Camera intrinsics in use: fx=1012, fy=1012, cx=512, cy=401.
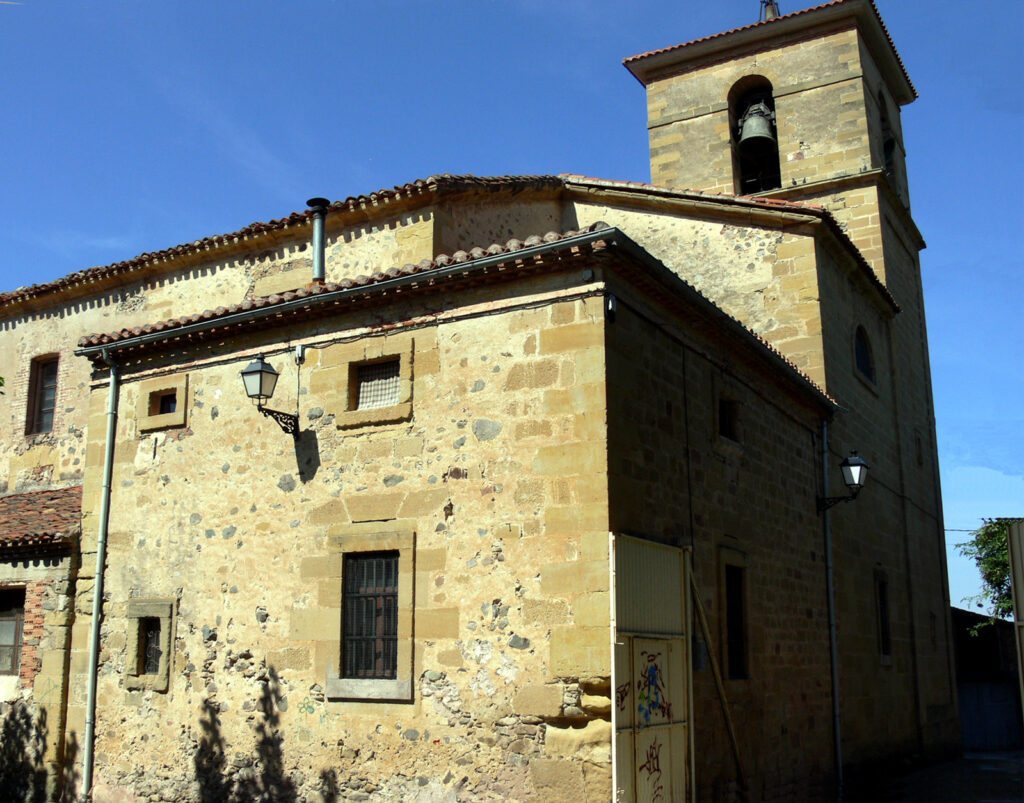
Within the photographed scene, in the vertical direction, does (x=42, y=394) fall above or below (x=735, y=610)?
above

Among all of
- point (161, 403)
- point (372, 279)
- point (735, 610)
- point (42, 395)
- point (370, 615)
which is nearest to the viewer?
point (370, 615)

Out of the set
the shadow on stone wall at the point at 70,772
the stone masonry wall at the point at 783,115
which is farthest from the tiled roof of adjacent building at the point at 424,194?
the shadow on stone wall at the point at 70,772

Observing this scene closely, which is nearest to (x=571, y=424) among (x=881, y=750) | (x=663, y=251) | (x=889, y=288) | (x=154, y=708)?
(x=154, y=708)

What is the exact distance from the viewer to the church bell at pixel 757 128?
58.5 feet

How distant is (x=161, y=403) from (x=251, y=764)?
411 centimetres

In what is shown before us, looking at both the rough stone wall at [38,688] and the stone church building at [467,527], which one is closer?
the stone church building at [467,527]

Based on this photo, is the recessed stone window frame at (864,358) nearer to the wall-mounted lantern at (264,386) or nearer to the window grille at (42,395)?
the wall-mounted lantern at (264,386)

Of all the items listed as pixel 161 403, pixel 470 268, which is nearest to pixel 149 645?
pixel 161 403

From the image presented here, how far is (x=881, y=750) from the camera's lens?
14.1 m

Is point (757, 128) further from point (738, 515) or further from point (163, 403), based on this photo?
point (163, 403)

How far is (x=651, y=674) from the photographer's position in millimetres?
8453

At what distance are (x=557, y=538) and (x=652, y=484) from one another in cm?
119

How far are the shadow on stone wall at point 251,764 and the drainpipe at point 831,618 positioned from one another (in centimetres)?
683

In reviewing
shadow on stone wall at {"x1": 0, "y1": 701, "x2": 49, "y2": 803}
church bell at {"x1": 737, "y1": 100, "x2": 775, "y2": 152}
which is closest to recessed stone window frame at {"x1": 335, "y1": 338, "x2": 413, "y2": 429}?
shadow on stone wall at {"x1": 0, "y1": 701, "x2": 49, "y2": 803}
